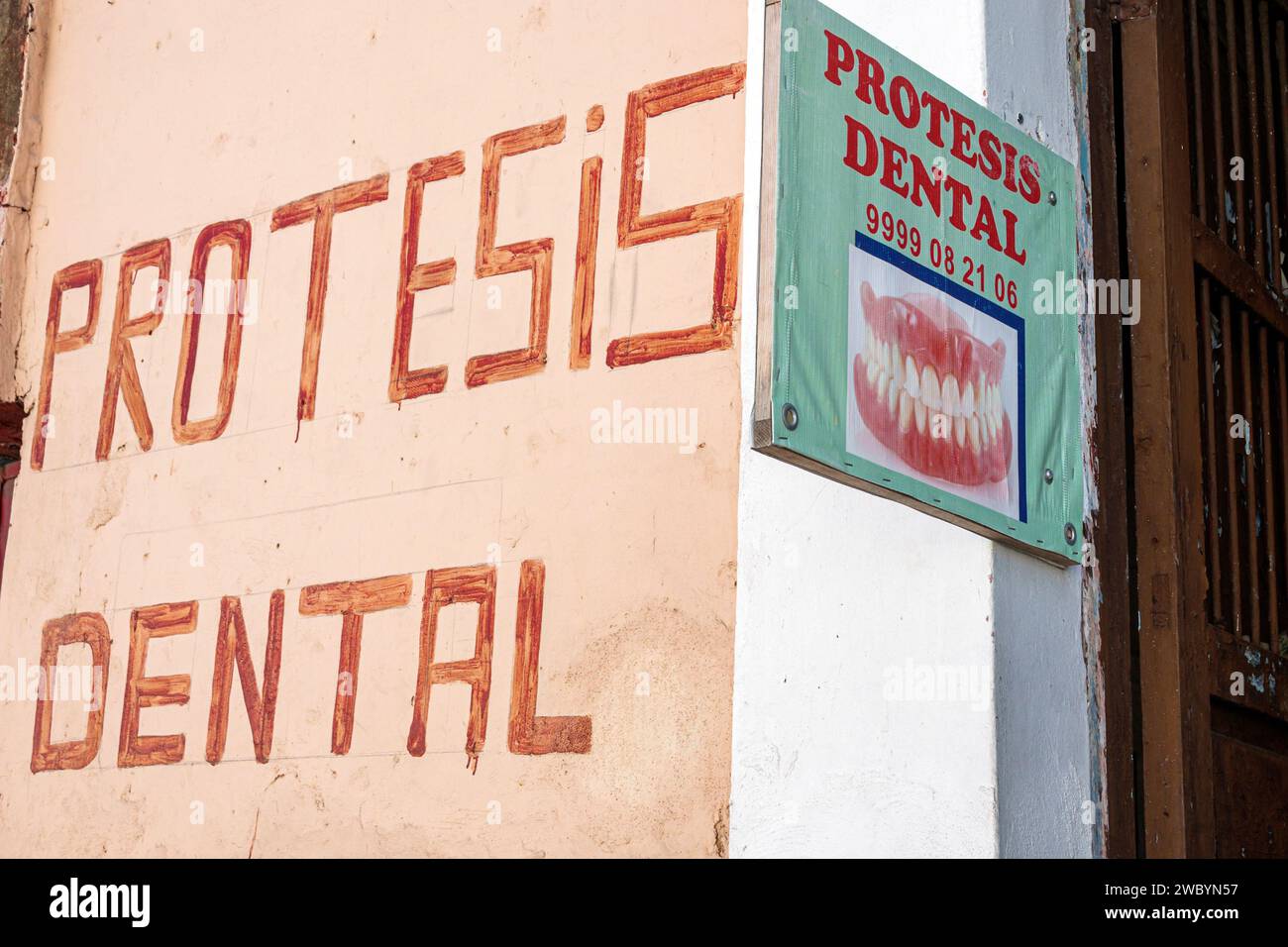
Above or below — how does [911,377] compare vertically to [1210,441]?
below

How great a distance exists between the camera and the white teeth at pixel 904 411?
2.92 meters

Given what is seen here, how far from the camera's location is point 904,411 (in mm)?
2930

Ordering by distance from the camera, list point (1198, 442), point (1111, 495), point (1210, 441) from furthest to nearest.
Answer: point (1210, 441) < point (1198, 442) < point (1111, 495)

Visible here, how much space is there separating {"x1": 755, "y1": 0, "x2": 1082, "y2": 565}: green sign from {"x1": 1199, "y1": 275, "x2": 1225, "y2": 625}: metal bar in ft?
2.28

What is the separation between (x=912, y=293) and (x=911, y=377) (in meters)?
0.15

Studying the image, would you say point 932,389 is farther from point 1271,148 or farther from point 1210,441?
point 1271,148

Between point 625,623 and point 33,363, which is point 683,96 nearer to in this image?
point 625,623

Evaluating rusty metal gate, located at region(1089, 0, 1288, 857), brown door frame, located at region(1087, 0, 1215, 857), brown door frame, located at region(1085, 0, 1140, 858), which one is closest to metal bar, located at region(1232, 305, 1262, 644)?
rusty metal gate, located at region(1089, 0, 1288, 857)

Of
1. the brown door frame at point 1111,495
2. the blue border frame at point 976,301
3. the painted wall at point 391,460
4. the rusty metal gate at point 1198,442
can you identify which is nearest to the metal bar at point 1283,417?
the rusty metal gate at point 1198,442

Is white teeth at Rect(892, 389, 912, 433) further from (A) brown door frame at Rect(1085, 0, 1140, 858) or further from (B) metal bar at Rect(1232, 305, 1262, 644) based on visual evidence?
(B) metal bar at Rect(1232, 305, 1262, 644)

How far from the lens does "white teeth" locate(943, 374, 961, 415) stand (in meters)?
3.04

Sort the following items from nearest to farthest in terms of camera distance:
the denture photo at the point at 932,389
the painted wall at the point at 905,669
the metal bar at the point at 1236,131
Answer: the denture photo at the point at 932,389 < the painted wall at the point at 905,669 < the metal bar at the point at 1236,131

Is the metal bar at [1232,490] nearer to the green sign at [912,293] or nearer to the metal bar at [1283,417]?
the metal bar at [1283,417]

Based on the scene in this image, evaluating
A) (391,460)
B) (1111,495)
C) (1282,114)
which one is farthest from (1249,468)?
(391,460)
